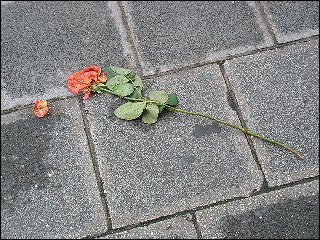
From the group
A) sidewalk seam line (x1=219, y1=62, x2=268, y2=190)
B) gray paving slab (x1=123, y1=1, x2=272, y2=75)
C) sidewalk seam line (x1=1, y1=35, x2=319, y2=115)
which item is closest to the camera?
sidewalk seam line (x1=219, y1=62, x2=268, y2=190)

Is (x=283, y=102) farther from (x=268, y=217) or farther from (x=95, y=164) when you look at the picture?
(x=95, y=164)

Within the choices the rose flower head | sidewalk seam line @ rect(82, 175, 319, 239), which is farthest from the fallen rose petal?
sidewalk seam line @ rect(82, 175, 319, 239)

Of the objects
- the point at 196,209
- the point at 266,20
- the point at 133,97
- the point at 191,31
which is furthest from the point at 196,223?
the point at 266,20

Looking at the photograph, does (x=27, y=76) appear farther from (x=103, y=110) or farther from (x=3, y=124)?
(x=103, y=110)

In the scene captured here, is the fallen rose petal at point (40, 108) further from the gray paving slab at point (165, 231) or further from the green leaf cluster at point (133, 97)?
the gray paving slab at point (165, 231)

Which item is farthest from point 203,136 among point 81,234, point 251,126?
point 81,234

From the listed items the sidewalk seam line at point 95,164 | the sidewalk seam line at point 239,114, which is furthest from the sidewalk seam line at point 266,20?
the sidewalk seam line at point 95,164

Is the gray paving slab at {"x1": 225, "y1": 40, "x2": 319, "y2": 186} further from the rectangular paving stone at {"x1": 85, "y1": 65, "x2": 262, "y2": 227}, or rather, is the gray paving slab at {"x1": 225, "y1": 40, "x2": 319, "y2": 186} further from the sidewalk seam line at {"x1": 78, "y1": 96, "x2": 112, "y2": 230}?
the sidewalk seam line at {"x1": 78, "y1": 96, "x2": 112, "y2": 230}
